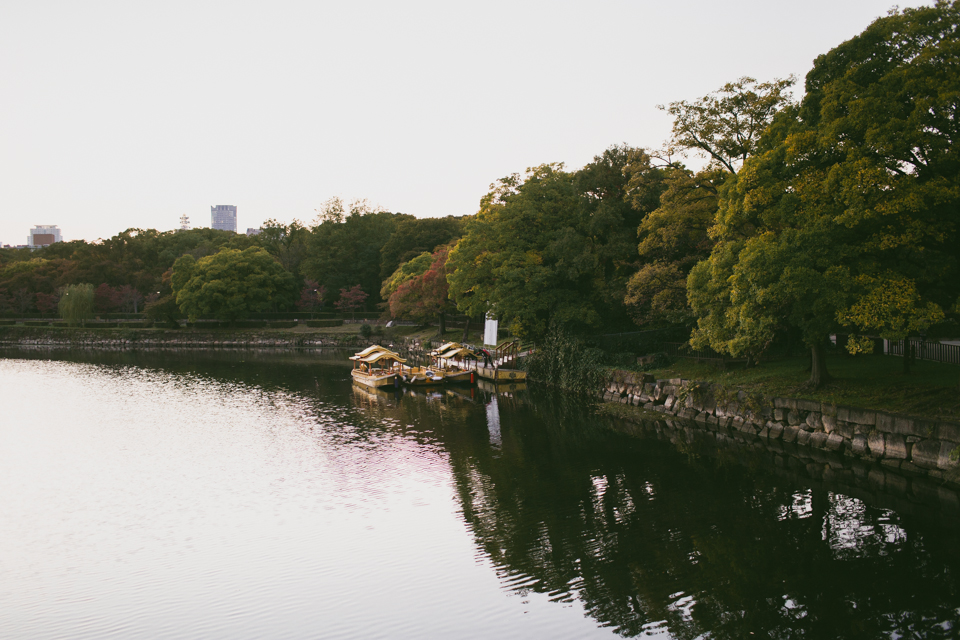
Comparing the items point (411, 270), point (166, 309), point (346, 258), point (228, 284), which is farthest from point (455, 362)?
point (166, 309)

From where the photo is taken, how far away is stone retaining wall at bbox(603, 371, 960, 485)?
15023 millimetres

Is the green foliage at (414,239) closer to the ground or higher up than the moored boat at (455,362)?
higher up

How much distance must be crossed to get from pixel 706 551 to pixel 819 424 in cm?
899

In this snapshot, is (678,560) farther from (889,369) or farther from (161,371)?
(161,371)

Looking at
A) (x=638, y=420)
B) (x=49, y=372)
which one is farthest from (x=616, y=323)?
(x=49, y=372)

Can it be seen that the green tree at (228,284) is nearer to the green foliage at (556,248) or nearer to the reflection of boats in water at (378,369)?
the reflection of boats in water at (378,369)

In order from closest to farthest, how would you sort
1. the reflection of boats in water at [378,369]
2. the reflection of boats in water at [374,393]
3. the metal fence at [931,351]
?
the metal fence at [931,351]
the reflection of boats in water at [374,393]
the reflection of boats in water at [378,369]

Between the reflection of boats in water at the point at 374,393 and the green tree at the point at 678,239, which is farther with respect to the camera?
the reflection of boats in water at the point at 374,393

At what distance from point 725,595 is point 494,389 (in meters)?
26.4

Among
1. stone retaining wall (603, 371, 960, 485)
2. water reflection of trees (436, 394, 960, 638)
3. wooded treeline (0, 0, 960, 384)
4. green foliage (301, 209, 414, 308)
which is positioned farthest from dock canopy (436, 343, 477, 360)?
green foliage (301, 209, 414, 308)

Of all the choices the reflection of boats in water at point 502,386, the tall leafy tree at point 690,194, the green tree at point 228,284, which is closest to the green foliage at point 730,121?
the tall leafy tree at point 690,194

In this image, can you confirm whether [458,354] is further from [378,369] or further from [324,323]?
[324,323]

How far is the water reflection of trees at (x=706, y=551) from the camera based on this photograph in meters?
9.27

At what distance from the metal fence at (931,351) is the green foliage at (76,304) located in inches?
3111
